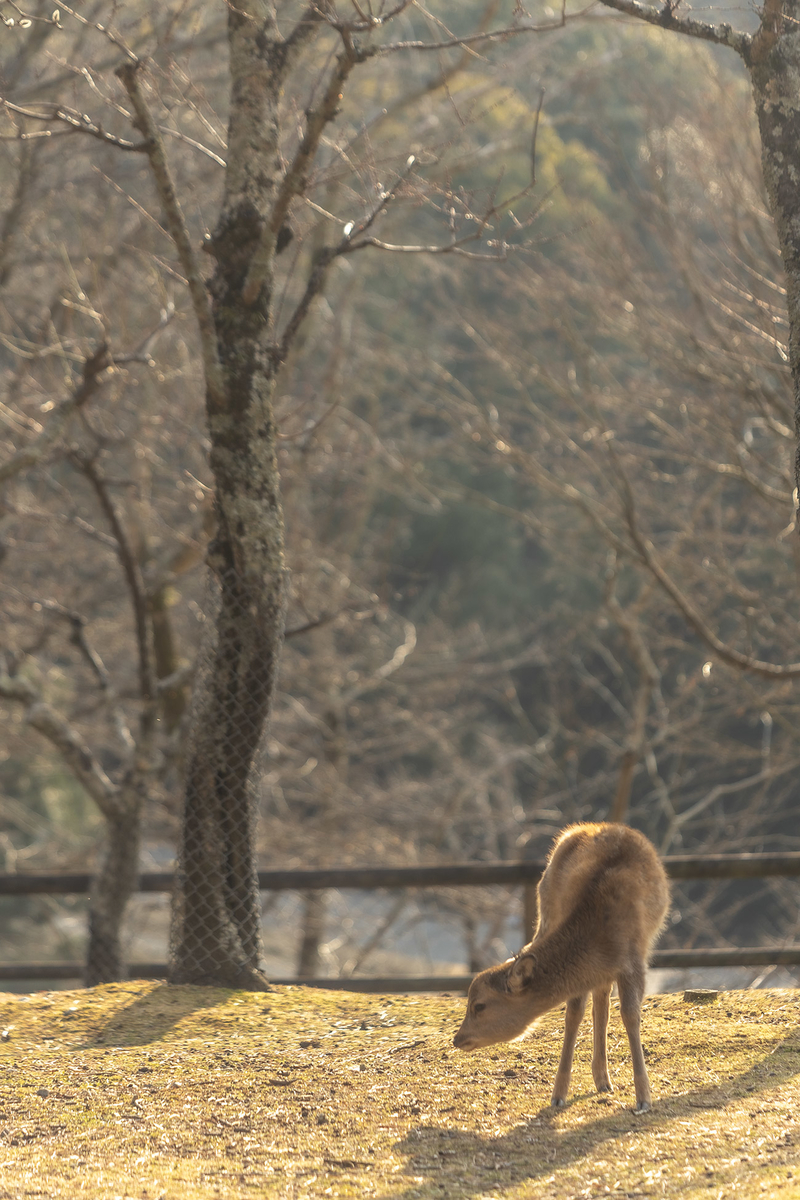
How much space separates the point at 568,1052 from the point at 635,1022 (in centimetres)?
28

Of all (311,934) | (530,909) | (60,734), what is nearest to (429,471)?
(311,934)

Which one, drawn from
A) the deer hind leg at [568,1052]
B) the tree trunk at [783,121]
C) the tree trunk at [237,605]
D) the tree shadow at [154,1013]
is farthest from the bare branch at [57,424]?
the deer hind leg at [568,1052]

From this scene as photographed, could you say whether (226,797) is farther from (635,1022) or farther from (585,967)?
(635,1022)

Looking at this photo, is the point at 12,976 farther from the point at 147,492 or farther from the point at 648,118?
the point at 648,118

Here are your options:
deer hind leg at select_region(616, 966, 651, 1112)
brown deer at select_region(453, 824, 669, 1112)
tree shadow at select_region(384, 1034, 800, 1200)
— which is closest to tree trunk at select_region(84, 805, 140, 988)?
brown deer at select_region(453, 824, 669, 1112)

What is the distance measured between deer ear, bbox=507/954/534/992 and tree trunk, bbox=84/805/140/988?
16.1 ft

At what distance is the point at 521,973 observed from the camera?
3.83 m

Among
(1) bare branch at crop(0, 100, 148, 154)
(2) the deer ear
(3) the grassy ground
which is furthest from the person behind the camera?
(1) bare branch at crop(0, 100, 148, 154)

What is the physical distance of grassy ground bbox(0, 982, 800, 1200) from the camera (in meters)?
3.19

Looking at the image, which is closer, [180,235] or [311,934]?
[180,235]

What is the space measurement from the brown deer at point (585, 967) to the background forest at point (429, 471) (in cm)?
326

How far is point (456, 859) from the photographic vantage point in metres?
14.7

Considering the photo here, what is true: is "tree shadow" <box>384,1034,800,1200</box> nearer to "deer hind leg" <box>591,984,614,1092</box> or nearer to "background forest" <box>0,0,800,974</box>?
"deer hind leg" <box>591,984,614,1092</box>

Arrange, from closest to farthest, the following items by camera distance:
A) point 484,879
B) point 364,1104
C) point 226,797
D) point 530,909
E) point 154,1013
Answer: point 364,1104, point 154,1013, point 226,797, point 484,879, point 530,909
